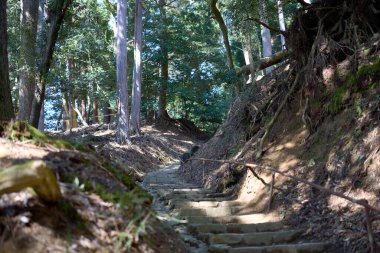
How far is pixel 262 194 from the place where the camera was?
24.8 ft

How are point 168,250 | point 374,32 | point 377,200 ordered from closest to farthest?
point 168,250 < point 377,200 < point 374,32

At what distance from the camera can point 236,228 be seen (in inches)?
247

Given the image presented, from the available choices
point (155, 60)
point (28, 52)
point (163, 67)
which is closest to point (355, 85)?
point (28, 52)

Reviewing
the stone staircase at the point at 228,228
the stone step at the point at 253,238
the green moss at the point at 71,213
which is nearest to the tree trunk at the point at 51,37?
the stone staircase at the point at 228,228

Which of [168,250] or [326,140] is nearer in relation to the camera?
[168,250]

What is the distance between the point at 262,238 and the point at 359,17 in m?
5.71

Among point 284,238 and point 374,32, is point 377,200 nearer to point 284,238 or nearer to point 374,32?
point 284,238

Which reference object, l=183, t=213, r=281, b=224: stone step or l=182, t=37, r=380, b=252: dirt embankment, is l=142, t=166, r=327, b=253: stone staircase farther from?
l=182, t=37, r=380, b=252: dirt embankment

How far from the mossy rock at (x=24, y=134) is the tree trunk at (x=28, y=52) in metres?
7.49

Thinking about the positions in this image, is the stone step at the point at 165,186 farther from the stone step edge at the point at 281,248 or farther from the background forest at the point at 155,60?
the background forest at the point at 155,60

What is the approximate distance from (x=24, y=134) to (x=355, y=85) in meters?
5.89

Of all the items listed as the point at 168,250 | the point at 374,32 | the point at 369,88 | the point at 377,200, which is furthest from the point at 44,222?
the point at 374,32

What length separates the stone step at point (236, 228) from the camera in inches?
245

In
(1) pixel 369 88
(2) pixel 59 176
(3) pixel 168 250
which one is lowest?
(3) pixel 168 250
